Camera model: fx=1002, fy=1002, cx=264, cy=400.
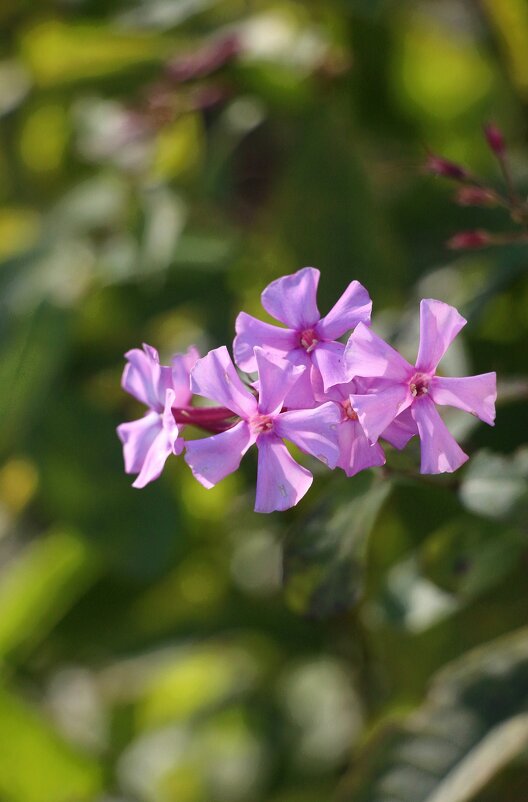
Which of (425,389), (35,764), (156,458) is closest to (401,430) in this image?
(425,389)

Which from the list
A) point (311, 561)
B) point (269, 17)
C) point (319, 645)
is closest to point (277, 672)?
point (319, 645)

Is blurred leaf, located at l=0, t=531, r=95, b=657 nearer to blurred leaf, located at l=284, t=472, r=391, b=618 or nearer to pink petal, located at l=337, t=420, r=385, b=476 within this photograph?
blurred leaf, located at l=284, t=472, r=391, b=618

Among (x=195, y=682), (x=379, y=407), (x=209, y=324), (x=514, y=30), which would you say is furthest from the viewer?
(x=195, y=682)

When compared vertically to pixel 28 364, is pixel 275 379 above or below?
above

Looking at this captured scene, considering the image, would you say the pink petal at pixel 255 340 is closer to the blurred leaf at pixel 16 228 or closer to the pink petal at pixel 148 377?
the pink petal at pixel 148 377

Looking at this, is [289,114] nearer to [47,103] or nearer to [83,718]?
[47,103]

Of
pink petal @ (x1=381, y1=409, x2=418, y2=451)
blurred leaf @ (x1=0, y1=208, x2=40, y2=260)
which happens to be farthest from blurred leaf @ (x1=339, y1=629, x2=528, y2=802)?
blurred leaf @ (x1=0, y1=208, x2=40, y2=260)

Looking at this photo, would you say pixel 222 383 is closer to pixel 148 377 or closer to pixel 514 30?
pixel 148 377
